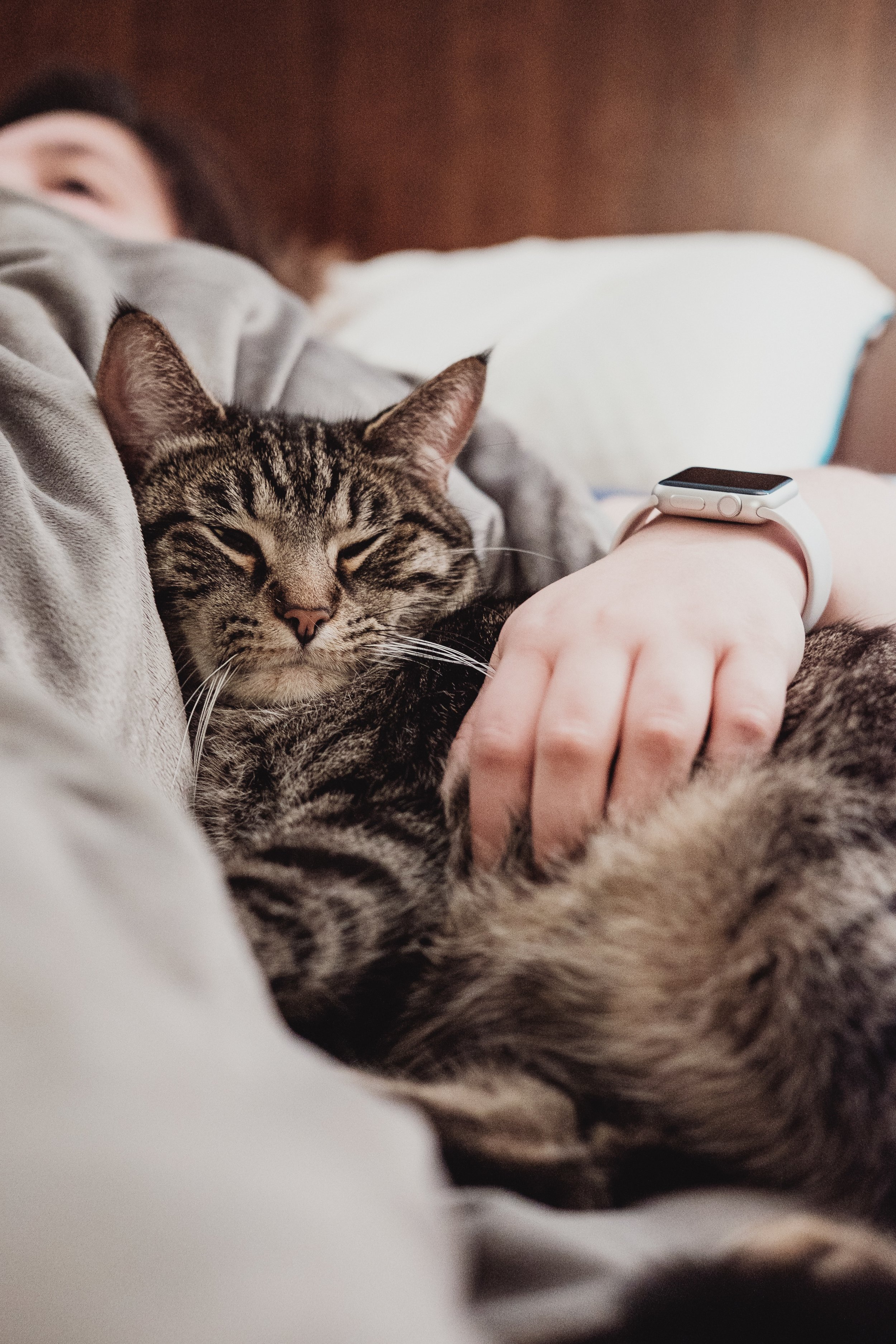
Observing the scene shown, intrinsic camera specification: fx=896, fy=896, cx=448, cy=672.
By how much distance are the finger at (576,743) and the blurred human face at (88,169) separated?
3.84ft

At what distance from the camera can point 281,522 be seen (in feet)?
2.83

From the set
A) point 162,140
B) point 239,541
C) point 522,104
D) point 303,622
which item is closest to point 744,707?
point 303,622

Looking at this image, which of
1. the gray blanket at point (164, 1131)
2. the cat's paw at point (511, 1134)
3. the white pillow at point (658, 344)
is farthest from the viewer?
the white pillow at point (658, 344)

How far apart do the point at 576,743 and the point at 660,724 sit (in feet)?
0.17

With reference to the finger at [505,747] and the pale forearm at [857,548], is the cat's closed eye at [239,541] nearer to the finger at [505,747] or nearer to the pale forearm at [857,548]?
the finger at [505,747]

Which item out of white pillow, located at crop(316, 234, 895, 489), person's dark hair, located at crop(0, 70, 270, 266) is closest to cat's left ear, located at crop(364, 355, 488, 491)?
white pillow, located at crop(316, 234, 895, 489)

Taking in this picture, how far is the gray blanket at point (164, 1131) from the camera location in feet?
0.86

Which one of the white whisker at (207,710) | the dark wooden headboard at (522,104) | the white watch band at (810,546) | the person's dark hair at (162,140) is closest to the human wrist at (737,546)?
the white watch band at (810,546)

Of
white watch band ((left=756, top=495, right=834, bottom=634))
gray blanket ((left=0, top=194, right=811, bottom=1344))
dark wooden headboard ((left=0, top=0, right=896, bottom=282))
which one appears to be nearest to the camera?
gray blanket ((left=0, top=194, right=811, bottom=1344))

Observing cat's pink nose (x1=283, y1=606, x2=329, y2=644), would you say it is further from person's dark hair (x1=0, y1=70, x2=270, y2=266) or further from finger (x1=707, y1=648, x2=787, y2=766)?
person's dark hair (x1=0, y1=70, x2=270, y2=266)

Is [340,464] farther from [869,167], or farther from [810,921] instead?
[869,167]

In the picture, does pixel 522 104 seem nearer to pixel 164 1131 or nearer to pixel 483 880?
pixel 483 880

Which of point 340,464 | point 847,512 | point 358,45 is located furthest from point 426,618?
point 358,45

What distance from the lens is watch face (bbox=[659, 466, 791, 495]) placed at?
74 cm
